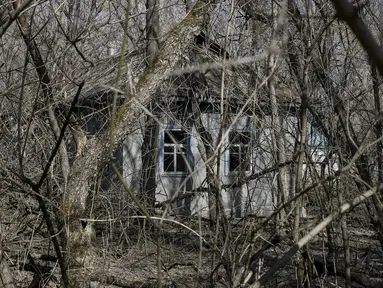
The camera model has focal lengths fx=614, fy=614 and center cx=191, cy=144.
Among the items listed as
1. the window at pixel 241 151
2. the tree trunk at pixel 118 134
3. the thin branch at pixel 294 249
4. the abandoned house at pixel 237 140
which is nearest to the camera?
the thin branch at pixel 294 249

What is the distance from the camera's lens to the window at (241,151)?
5.47 m

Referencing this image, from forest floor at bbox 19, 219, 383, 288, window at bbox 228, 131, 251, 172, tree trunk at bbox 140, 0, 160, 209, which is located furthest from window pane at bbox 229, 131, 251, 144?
tree trunk at bbox 140, 0, 160, 209

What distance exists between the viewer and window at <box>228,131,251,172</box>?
5471 mm

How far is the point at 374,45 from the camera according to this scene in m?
0.53

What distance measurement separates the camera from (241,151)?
5.74 meters

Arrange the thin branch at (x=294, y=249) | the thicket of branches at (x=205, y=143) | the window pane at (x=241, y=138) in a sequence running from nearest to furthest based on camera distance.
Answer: the thin branch at (x=294, y=249) → the thicket of branches at (x=205, y=143) → the window pane at (x=241, y=138)

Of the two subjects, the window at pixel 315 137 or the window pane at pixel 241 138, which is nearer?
the window at pixel 315 137

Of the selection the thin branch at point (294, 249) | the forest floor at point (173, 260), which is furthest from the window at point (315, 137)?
the thin branch at point (294, 249)

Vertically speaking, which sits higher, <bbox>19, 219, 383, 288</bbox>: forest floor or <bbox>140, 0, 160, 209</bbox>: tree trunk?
<bbox>140, 0, 160, 209</bbox>: tree trunk

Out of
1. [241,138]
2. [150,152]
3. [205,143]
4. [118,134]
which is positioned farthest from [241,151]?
[150,152]

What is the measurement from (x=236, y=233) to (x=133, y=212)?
3.74 meters

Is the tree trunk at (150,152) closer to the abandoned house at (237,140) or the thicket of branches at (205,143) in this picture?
the thicket of branches at (205,143)

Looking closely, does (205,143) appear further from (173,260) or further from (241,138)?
(173,260)

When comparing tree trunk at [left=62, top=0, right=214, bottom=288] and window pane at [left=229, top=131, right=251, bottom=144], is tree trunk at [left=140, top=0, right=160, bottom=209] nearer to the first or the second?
tree trunk at [left=62, top=0, right=214, bottom=288]
